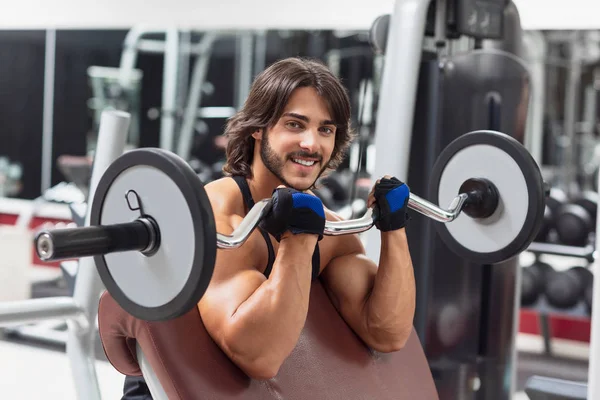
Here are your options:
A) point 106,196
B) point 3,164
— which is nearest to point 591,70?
point 3,164

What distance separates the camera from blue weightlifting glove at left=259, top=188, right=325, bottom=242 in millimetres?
1399

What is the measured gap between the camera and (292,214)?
1.42 metres

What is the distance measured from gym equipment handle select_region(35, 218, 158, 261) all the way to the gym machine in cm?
144

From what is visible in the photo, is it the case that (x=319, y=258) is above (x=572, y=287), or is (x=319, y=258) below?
above

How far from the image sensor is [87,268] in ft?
7.17

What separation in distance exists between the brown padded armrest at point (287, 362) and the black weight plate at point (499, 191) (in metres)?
0.28

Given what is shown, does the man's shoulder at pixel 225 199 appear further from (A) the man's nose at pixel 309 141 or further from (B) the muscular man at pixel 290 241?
(A) the man's nose at pixel 309 141

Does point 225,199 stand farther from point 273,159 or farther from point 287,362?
point 287,362

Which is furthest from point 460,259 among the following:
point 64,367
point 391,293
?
point 64,367

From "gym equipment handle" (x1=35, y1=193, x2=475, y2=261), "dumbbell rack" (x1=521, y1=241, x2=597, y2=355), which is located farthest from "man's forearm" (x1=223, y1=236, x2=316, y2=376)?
"dumbbell rack" (x1=521, y1=241, x2=597, y2=355)

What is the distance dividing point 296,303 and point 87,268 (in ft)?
Answer: 3.02

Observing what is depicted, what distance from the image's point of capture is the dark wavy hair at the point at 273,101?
165 cm

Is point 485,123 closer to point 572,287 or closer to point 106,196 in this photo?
point 106,196

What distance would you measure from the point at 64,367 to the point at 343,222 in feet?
10.6
